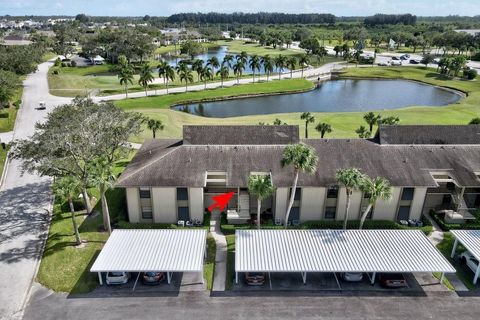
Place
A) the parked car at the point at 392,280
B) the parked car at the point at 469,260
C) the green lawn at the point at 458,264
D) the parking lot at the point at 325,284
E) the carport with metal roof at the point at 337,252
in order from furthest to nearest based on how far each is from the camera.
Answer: the parked car at the point at 469,260 < the green lawn at the point at 458,264 < the parking lot at the point at 325,284 < the parked car at the point at 392,280 < the carport with metal roof at the point at 337,252

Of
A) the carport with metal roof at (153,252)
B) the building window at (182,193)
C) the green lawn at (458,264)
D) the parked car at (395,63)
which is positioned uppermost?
the parked car at (395,63)

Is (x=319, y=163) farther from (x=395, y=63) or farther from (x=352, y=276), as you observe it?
(x=395, y=63)

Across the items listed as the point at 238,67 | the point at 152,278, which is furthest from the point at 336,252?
the point at 238,67

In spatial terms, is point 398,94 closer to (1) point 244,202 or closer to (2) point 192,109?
(2) point 192,109

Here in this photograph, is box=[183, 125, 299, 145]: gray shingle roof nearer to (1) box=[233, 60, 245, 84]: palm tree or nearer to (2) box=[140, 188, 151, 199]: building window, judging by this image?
(2) box=[140, 188, 151, 199]: building window

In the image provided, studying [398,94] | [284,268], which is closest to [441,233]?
[284,268]

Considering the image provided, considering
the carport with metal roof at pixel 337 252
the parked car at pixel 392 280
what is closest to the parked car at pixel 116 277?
the carport with metal roof at pixel 337 252

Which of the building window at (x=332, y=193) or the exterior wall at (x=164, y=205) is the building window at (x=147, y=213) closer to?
the exterior wall at (x=164, y=205)
